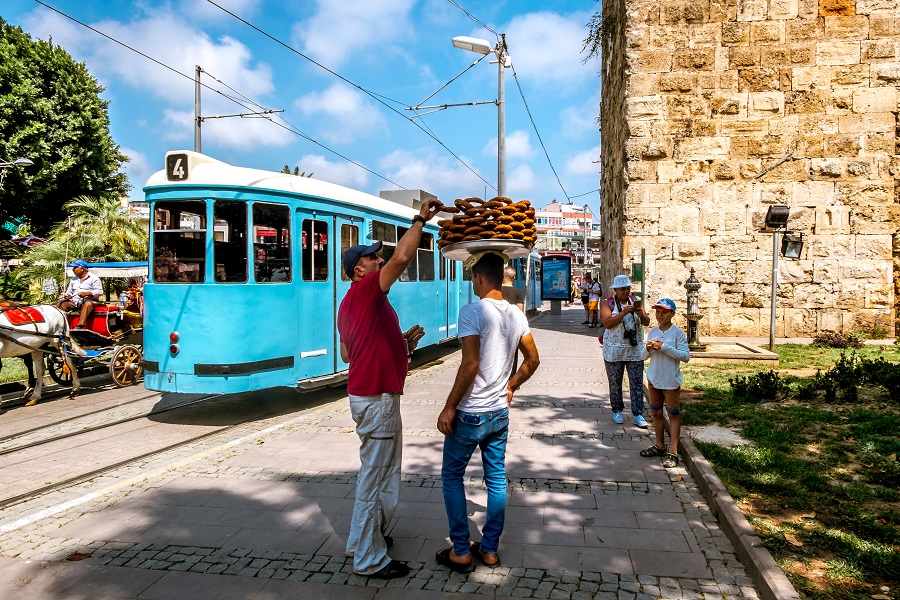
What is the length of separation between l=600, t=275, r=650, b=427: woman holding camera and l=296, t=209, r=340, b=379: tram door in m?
3.97

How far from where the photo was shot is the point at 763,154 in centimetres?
1466

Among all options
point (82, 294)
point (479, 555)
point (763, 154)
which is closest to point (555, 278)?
point (763, 154)

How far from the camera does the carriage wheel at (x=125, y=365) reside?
11039mm

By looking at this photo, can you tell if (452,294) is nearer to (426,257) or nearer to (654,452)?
(426,257)

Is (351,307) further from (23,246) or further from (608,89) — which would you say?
(23,246)

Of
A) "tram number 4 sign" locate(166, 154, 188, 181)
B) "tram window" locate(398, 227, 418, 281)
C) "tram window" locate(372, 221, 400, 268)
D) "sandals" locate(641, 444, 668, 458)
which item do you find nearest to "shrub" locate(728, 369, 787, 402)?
"sandals" locate(641, 444, 668, 458)

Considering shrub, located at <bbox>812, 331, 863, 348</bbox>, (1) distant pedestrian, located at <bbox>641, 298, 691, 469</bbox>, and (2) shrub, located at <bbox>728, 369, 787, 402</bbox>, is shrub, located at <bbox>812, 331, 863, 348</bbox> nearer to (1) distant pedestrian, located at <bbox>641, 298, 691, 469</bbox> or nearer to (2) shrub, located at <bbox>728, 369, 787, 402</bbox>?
(2) shrub, located at <bbox>728, 369, 787, 402</bbox>

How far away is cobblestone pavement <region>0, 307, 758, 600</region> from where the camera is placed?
3.93 m

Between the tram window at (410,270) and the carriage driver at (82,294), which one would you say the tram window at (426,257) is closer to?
the tram window at (410,270)

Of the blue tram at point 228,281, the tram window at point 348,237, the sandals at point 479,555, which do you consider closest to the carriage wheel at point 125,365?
the blue tram at point 228,281

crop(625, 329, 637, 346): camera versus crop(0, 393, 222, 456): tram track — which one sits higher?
crop(625, 329, 637, 346): camera

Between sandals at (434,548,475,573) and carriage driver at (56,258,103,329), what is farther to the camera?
carriage driver at (56,258,103,329)

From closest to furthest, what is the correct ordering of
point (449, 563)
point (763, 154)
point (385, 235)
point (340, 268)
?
point (449, 563) → point (340, 268) → point (385, 235) → point (763, 154)

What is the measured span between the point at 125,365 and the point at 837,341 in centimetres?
1424
